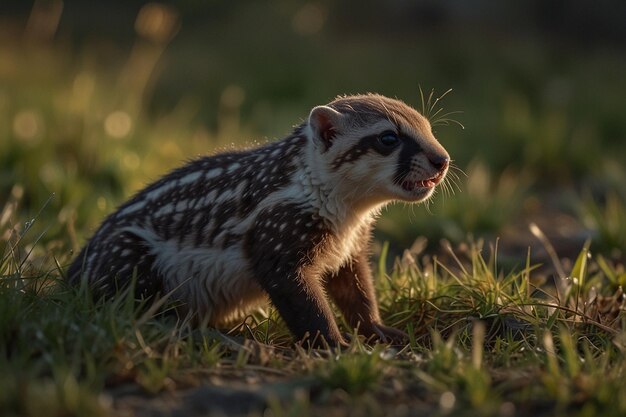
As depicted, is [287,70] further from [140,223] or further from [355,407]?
[355,407]

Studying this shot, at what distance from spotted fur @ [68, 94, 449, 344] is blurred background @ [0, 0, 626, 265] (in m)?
0.79

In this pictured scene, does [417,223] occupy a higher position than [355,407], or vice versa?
[355,407]

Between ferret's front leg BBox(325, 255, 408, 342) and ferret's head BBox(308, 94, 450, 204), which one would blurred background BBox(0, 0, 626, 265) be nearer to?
ferret's front leg BBox(325, 255, 408, 342)

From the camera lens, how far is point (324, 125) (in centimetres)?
488

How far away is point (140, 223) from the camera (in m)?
5.07

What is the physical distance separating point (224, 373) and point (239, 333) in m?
1.07

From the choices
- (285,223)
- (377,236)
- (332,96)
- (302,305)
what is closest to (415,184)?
(285,223)

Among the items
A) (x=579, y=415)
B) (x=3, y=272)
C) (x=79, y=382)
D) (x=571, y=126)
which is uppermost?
(x=3, y=272)

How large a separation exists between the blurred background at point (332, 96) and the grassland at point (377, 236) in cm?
4

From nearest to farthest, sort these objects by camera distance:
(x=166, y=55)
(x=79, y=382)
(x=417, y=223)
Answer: (x=79, y=382)
(x=417, y=223)
(x=166, y=55)

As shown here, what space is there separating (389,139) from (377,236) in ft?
9.09

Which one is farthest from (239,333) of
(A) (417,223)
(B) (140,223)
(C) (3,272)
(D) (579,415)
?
(A) (417,223)

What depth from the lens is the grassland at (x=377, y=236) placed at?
355 centimetres

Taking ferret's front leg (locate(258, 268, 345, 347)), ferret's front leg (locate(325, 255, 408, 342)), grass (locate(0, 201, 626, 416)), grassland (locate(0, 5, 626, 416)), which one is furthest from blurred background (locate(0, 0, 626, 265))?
ferret's front leg (locate(258, 268, 345, 347))
